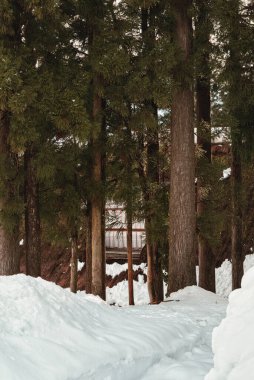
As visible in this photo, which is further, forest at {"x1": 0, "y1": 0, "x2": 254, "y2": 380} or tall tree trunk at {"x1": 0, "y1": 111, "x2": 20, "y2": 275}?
tall tree trunk at {"x1": 0, "y1": 111, "x2": 20, "y2": 275}

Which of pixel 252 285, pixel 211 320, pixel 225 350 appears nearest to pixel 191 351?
pixel 211 320

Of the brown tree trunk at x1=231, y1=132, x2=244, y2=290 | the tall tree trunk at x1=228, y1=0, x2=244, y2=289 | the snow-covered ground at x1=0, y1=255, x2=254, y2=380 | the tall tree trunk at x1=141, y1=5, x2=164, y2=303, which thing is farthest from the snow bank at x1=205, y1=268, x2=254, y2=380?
the brown tree trunk at x1=231, y1=132, x2=244, y2=290

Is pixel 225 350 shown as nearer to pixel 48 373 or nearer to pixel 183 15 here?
pixel 48 373

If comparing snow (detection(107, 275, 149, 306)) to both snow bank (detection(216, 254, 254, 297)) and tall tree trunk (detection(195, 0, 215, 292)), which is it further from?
tall tree trunk (detection(195, 0, 215, 292))

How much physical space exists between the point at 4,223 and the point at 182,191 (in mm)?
3681

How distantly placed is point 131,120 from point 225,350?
8772 mm

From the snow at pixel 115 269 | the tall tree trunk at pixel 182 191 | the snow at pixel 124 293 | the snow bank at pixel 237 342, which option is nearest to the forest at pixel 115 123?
the tall tree trunk at pixel 182 191

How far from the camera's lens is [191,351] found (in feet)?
19.6

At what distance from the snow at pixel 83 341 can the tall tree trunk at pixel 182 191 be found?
3397 millimetres

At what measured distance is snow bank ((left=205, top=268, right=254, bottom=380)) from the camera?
2719mm

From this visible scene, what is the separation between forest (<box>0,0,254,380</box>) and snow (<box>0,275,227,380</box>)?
11.2 ft

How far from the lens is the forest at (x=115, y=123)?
9484 millimetres

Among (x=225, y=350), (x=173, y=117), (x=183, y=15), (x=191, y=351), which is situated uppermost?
(x=183, y=15)

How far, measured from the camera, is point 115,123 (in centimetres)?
1227
